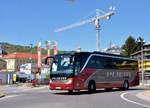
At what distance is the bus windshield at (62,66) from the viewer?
98.0 feet

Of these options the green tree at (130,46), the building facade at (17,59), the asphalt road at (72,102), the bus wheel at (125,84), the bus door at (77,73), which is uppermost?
the green tree at (130,46)

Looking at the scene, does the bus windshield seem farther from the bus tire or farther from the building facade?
the building facade

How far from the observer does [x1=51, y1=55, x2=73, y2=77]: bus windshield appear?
29.9 meters

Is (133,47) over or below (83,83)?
over

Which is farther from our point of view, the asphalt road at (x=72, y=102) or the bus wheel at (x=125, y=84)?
the bus wheel at (x=125, y=84)

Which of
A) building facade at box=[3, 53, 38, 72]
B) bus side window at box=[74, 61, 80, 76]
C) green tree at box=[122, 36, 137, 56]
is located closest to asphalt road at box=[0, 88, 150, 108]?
bus side window at box=[74, 61, 80, 76]

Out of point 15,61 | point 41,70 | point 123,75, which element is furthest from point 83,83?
point 15,61

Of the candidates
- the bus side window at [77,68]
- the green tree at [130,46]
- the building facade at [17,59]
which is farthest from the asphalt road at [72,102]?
the building facade at [17,59]

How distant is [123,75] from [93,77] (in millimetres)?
5887

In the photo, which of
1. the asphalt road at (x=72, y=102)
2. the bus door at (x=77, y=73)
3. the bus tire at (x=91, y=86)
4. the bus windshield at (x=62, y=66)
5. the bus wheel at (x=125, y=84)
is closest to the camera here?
the asphalt road at (x=72, y=102)

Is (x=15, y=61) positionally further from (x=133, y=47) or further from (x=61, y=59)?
(x=61, y=59)

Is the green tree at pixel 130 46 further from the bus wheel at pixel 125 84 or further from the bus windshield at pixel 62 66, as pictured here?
the bus windshield at pixel 62 66

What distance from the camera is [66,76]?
2989cm

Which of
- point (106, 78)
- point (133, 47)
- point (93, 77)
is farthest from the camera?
point (133, 47)
